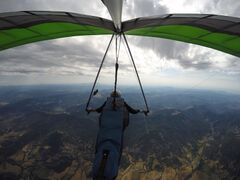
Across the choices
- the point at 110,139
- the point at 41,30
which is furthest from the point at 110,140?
the point at 41,30

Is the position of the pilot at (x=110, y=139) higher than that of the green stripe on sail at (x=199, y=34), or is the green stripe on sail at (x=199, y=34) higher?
the green stripe on sail at (x=199, y=34)

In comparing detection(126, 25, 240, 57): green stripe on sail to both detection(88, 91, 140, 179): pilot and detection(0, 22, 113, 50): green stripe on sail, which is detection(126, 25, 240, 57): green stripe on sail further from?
detection(88, 91, 140, 179): pilot

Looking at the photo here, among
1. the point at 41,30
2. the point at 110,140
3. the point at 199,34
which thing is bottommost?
the point at 110,140

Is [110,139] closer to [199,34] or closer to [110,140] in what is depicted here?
[110,140]

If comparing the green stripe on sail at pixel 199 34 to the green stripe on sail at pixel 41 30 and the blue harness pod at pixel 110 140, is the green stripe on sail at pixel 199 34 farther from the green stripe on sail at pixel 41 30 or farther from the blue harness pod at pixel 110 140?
the blue harness pod at pixel 110 140

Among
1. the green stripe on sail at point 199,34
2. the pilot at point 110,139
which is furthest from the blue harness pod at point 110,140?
the green stripe on sail at point 199,34

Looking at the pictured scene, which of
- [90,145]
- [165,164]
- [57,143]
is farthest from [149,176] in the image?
[57,143]

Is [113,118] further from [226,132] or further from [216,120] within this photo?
[216,120]

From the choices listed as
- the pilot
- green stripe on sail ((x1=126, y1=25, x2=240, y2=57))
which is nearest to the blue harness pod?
the pilot
